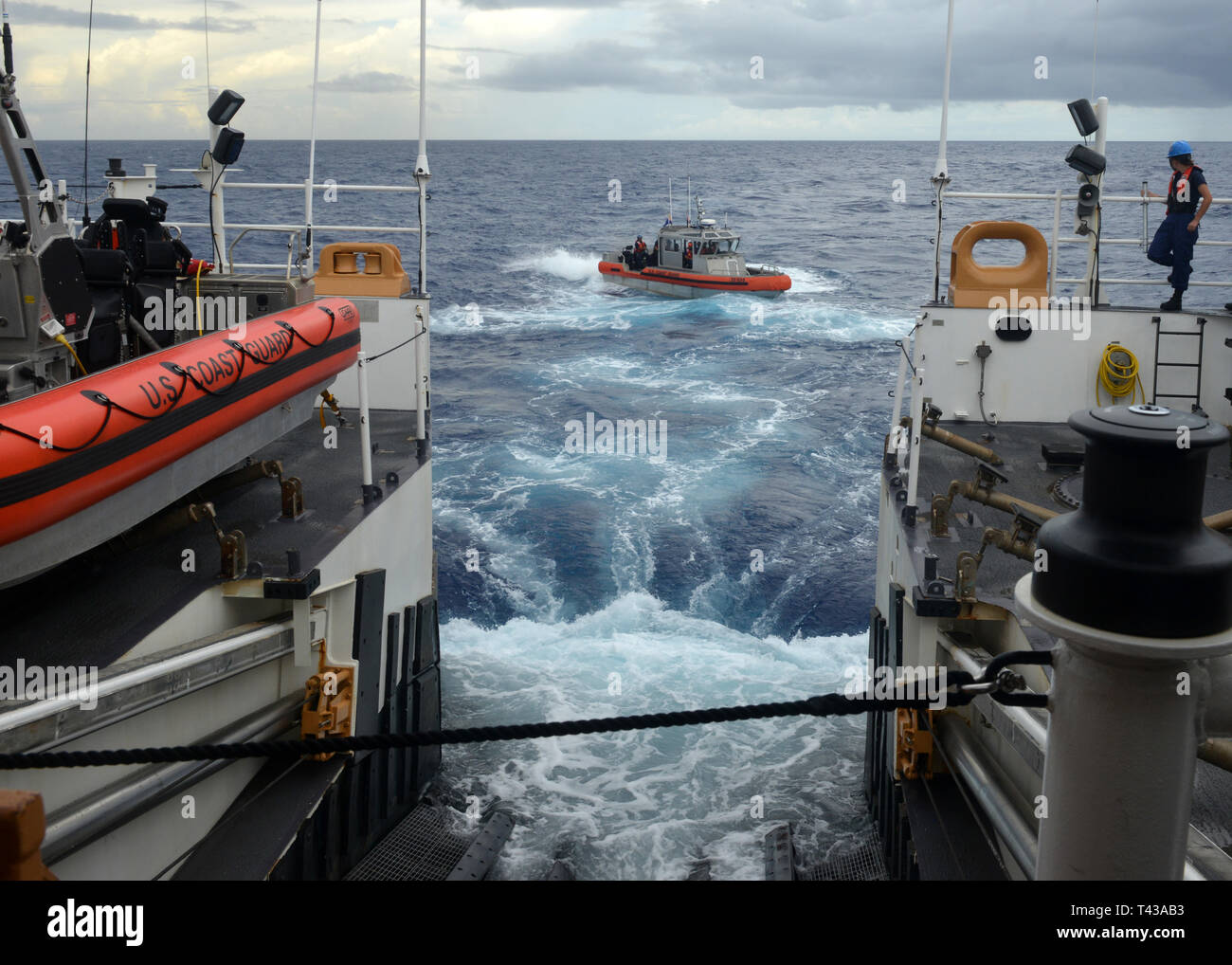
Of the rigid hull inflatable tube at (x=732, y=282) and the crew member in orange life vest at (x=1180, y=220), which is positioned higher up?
the rigid hull inflatable tube at (x=732, y=282)

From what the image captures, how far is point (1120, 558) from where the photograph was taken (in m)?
1.95

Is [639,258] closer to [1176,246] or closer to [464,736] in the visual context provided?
[1176,246]

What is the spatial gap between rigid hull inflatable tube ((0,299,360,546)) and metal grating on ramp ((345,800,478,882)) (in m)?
2.98

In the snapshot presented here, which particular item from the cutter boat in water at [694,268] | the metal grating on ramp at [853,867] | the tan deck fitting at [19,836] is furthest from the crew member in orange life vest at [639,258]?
the tan deck fitting at [19,836]

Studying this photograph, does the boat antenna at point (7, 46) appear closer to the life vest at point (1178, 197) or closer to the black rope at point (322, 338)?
the black rope at point (322, 338)

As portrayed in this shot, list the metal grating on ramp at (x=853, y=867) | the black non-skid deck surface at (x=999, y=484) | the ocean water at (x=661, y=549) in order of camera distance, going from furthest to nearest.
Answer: the ocean water at (x=661, y=549), the metal grating on ramp at (x=853, y=867), the black non-skid deck surface at (x=999, y=484)

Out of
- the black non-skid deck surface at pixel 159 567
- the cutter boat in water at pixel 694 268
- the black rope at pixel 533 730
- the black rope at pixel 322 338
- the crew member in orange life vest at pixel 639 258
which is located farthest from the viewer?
the crew member in orange life vest at pixel 639 258

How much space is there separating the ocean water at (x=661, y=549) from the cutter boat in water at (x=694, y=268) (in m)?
0.84

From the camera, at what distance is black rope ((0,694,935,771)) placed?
2334 mm

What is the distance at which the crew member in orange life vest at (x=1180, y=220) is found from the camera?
10.2 metres

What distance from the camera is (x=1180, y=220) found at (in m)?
10.3

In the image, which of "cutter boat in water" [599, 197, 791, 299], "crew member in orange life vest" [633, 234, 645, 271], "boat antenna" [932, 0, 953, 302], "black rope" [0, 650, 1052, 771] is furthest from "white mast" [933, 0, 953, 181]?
"crew member in orange life vest" [633, 234, 645, 271]

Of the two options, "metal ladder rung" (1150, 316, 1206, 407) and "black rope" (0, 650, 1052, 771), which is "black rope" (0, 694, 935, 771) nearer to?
"black rope" (0, 650, 1052, 771)
